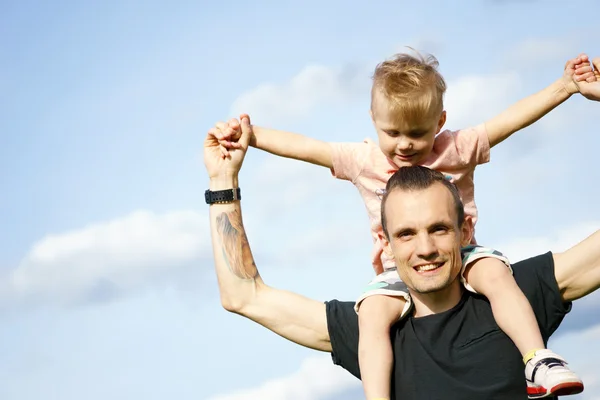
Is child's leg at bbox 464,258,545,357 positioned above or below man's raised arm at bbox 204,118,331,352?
below

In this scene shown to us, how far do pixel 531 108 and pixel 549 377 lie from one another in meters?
2.16

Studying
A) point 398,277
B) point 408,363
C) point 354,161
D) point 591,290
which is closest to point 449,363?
point 408,363

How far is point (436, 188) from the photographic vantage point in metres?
5.36

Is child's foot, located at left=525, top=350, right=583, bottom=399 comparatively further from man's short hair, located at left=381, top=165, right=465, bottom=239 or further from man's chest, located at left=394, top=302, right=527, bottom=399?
man's short hair, located at left=381, top=165, right=465, bottom=239

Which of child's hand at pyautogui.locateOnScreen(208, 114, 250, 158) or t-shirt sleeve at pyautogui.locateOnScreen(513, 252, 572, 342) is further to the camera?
child's hand at pyautogui.locateOnScreen(208, 114, 250, 158)

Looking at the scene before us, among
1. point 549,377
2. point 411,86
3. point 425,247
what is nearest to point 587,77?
point 411,86

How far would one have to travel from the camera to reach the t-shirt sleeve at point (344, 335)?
568cm

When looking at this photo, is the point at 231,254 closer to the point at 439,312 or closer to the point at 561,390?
the point at 439,312

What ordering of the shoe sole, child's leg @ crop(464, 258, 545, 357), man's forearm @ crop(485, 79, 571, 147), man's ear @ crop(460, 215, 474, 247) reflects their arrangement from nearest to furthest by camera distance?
the shoe sole → child's leg @ crop(464, 258, 545, 357) → man's ear @ crop(460, 215, 474, 247) → man's forearm @ crop(485, 79, 571, 147)

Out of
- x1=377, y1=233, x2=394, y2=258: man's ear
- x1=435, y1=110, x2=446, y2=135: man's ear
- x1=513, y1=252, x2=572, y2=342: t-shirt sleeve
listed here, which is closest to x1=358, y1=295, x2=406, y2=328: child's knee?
x1=377, y1=233, x2=394, y2=258: man's ear

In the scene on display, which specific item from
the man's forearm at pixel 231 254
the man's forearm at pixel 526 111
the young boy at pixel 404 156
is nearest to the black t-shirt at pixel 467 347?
the young boy at pixel 404 156

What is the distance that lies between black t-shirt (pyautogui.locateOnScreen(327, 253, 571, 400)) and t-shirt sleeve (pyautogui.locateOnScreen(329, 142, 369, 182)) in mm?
1153

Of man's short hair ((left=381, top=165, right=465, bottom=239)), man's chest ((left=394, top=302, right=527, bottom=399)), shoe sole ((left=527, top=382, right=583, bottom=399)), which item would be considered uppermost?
man's short hair ((left=381, top=165, right=465, bottom=239))

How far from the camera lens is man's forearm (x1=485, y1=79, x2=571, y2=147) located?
6234mm
